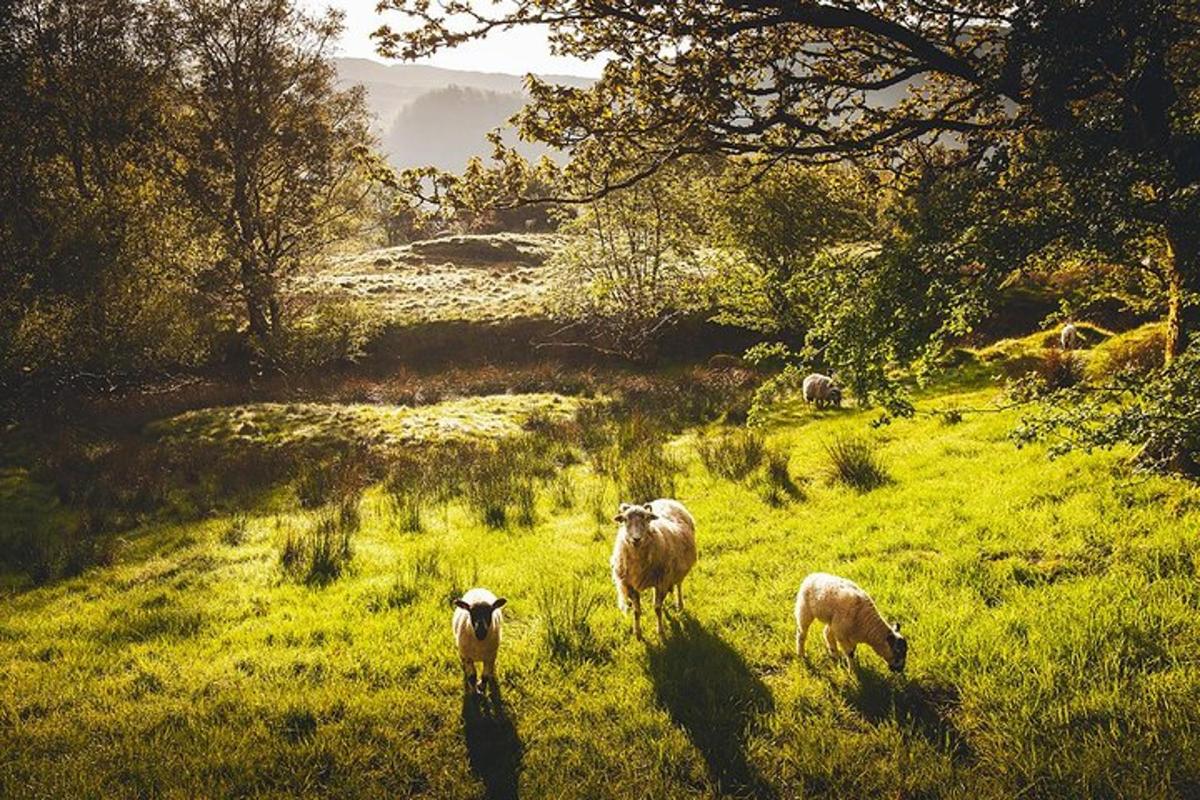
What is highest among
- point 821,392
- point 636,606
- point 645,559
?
point 821,392

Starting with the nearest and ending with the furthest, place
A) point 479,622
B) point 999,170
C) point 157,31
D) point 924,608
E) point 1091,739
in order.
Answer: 1. point 1091,739
2. point 999,170
3. point 479,622
4. point 924,608
5. point 157,31

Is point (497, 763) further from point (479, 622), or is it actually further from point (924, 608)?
point (924, 608)

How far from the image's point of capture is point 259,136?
2162 cm

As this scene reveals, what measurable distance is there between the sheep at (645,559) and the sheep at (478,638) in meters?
1.41

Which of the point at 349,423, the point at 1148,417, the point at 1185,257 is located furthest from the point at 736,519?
the point at 349,423

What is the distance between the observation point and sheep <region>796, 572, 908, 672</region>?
16.6 feet

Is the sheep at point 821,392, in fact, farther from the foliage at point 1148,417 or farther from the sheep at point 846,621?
the foliage at point 1148,417

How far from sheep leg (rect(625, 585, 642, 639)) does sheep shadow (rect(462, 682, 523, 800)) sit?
1522mm

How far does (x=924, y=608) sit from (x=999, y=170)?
4034mm

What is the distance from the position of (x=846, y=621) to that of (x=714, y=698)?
4.33ft

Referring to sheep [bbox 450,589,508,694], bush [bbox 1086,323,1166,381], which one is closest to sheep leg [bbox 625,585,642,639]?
sheep [bbox 450,589,508,694]

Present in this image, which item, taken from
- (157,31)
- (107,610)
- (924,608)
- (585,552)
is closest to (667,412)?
(585,552)

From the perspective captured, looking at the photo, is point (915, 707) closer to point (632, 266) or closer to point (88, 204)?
point (88, 204)

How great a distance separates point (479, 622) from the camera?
5.43 meters
